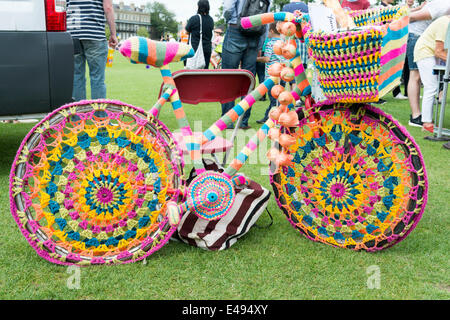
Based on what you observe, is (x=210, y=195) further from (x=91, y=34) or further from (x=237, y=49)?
(x=237, y=49)

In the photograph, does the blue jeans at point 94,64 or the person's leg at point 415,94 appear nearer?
the blue jeans at point 94,64

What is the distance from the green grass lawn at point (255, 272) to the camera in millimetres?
2077

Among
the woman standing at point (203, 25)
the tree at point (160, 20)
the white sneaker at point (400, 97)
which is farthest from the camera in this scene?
the tree at point (160, 20)

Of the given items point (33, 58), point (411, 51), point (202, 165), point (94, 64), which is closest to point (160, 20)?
point (411, 51)

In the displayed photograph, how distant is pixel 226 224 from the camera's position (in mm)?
2598

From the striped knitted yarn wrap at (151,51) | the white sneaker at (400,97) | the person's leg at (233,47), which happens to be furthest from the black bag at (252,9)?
the white sneaker at (400,97)

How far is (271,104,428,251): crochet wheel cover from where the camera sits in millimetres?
2322

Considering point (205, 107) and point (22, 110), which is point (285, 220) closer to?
point (22, 110)

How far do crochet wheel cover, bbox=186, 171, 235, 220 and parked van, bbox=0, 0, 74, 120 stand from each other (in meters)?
1.62

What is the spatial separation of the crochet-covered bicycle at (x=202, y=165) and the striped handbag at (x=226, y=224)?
0.15 metres

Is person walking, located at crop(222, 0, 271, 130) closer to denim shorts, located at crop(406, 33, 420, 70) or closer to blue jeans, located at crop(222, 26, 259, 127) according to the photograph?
blue jeans, located at crop(222, 26, 259, 127)

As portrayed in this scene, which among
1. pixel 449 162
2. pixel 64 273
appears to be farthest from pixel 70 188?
pixel 449 162

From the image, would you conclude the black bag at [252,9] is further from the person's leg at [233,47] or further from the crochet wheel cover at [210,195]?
the crochet wheel cover at [210,195]

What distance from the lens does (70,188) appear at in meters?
2.26
